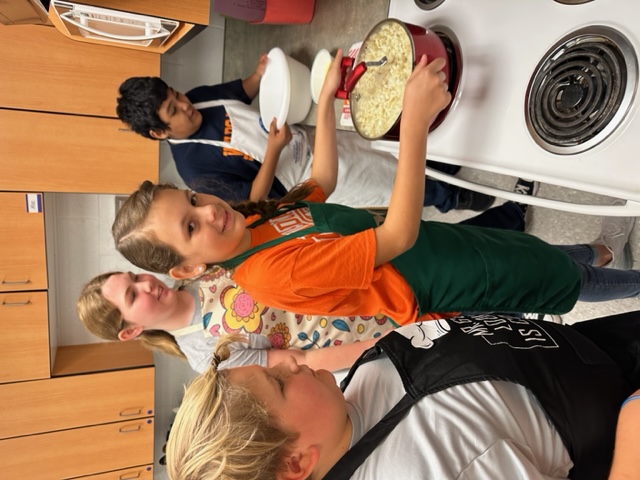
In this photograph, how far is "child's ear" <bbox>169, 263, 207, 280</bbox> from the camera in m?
1.09

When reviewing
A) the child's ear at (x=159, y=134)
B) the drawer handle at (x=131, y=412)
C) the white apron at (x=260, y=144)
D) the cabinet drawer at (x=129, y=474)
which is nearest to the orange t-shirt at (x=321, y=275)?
the white apron at (x=260, y=144)

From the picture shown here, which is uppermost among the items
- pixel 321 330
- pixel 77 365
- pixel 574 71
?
pixel 574 71

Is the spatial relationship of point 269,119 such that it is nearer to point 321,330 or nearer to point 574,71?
point 321,330

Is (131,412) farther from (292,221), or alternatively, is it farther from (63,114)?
(292,221)

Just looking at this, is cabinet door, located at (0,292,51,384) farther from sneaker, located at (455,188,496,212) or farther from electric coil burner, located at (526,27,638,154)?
electric coil burner, located at (526,27,638,154)

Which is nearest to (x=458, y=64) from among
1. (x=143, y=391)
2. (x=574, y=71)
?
(x=574, y=71)

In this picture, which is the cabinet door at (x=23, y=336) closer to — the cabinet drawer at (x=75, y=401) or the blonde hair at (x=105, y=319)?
the cabinet drawer at (x=75, y=401)

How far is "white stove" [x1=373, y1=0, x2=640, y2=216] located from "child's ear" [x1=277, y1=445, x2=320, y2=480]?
1.91ft

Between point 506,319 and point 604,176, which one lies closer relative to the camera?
point 604,176

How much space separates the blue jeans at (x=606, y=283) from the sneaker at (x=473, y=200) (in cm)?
58

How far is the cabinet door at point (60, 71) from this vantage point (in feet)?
6.65

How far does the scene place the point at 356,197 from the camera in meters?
1.75

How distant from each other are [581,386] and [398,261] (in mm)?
431

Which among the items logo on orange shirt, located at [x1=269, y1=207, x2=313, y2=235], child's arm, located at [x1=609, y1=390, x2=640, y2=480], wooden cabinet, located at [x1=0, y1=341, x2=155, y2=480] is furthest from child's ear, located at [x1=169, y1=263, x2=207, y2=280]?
wooden cabinet, located at [x1=0, y1=341, x2=155, y2=480]
